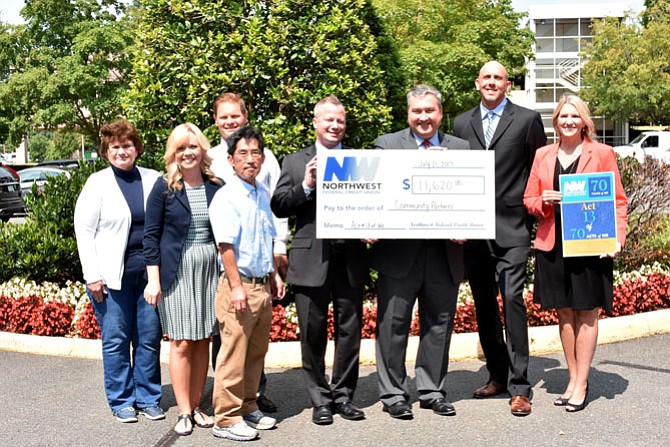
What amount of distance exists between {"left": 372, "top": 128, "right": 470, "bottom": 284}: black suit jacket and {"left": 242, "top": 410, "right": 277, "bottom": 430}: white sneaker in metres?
1.23

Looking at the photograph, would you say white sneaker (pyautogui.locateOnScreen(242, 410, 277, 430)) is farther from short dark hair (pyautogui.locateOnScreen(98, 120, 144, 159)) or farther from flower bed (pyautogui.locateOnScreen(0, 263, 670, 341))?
short dark hair (pyautogui.locateOnScreen(98, 120, 144, 159))

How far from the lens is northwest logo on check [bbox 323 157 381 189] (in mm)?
5402

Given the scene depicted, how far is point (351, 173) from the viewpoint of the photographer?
5.44m

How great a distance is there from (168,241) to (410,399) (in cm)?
210

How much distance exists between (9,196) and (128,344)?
18.0 m

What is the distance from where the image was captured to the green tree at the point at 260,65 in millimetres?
7141

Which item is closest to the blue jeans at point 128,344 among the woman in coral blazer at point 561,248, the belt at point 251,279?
the belt at point 251,279

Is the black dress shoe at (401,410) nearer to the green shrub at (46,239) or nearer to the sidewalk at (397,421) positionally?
the sidewalk at (397,421)

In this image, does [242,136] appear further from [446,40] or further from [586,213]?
[446,40]

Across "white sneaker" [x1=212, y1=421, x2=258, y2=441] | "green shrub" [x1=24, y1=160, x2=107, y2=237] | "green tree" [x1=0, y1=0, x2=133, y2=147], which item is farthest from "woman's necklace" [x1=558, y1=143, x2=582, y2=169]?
"green tree" [x1=0, y1=0, x2=133, y2=147]

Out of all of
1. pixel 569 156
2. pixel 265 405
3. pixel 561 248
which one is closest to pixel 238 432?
pixel 265 405

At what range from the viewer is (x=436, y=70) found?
21359 millimetres

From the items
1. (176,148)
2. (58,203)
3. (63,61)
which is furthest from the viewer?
(63,61)

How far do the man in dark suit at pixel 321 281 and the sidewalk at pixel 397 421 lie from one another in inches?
10.7
